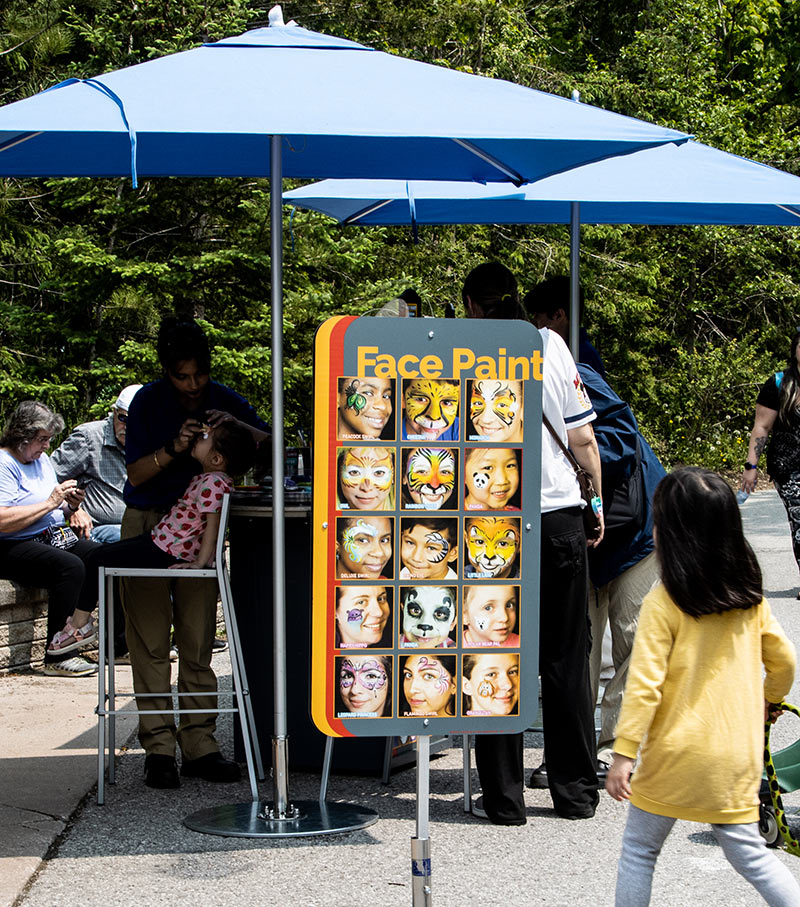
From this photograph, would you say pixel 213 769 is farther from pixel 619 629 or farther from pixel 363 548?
pixel 363 548

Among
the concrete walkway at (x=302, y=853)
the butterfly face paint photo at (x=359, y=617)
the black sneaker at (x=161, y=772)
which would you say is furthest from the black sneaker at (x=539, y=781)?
the butterfly face paint photo at (x=359, y=617)

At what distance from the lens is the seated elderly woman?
7.53m

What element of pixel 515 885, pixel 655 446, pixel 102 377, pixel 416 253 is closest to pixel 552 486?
pixel 515 885

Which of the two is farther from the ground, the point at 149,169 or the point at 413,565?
the point at 149,169

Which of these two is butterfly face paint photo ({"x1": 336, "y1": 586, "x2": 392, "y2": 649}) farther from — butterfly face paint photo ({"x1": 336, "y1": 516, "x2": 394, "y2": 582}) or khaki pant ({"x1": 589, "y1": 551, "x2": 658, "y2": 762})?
khaki pant ({"x1": 589, "y1": 551, "x2": 658, "y2": 762})

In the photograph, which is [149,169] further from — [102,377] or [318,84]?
[102,377]

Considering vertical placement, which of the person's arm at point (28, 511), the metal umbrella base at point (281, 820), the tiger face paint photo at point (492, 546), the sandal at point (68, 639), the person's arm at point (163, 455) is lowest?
the metal umbrella base at point (281, 820)

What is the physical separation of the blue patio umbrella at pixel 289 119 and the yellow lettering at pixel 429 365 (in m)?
0.76

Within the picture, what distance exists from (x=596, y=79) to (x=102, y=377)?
12.1 m

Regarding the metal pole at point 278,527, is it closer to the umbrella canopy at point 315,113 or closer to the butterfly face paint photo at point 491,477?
the umbrella canopy at point 315,113

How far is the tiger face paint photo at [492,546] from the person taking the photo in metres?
3.79

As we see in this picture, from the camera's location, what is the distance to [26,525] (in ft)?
24.8

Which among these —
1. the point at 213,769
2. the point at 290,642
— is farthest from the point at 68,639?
the point at 290,642

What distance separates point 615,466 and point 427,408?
1896 mm
